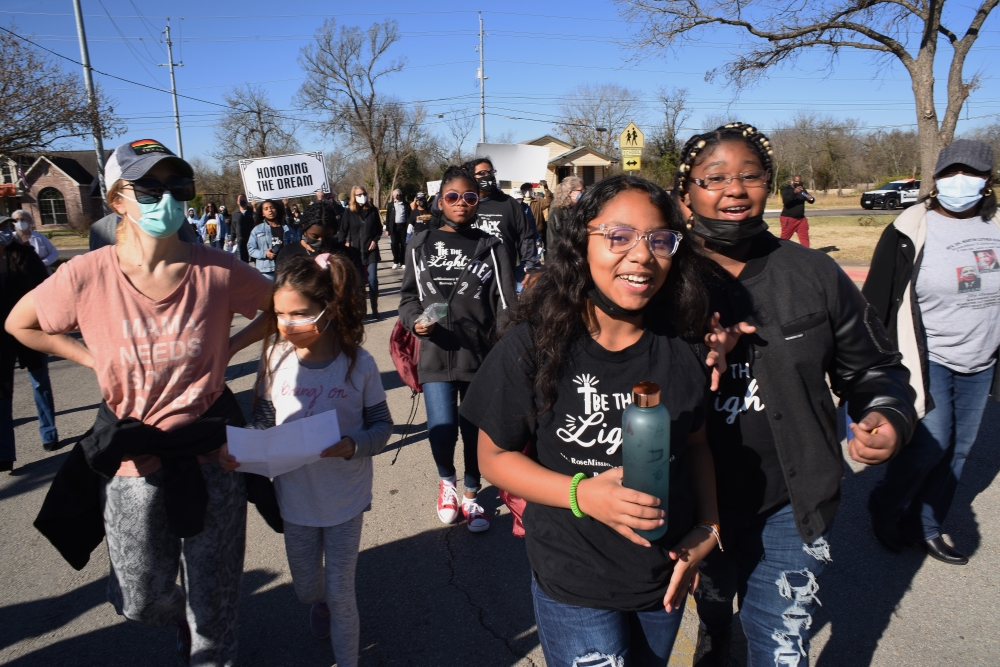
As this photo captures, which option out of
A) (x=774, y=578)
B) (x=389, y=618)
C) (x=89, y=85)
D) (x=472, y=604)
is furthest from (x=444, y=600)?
(x=89, y=85)

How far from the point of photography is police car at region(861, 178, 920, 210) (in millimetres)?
34500

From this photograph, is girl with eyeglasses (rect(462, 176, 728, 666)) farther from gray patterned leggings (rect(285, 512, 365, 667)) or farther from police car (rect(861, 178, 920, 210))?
police car (rect(861, 178, 920, 210))

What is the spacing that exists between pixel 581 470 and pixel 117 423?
1.54 m

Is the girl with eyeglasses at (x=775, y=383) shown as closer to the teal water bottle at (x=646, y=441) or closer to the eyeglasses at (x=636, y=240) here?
the eyeglasses at (x=636, y=240)

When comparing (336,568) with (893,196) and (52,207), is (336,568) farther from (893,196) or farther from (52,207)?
(52,207)

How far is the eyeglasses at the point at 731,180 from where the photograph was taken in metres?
2.02

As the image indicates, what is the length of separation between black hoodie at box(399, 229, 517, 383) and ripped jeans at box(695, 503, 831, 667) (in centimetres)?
194

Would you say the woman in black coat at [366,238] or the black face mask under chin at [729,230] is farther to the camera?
the woman in black coat at [366,238]

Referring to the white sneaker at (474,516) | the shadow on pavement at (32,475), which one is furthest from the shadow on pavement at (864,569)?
the shadow on pavement at (32,475)

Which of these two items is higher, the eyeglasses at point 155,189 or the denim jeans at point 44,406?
the eyeglasses at point 155,189

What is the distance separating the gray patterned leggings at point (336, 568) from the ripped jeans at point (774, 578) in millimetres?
1390

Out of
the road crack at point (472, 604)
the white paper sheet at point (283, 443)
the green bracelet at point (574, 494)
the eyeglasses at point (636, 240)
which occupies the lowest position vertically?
the road crack at point (472, 604)

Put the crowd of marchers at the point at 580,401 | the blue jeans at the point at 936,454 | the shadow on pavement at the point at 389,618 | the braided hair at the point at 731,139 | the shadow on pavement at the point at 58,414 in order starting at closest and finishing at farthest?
the crowd of marchers at the point at 580,401 → the braided hair at the point at 731,139 → the shadow on pavement at the point at 389,618 → the blue jeans at the point at 936,454 → the shadow on pavement at the point at 58,414

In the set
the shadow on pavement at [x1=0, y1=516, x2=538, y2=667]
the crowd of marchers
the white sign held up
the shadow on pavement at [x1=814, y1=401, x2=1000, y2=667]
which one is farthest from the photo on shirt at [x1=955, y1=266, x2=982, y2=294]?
the white sign held up
